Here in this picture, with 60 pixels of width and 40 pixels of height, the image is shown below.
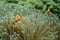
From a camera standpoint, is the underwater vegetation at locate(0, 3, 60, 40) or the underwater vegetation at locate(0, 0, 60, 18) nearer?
the underwater vegetation at locate(0, 3, 60, 40)

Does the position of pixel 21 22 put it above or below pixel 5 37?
above

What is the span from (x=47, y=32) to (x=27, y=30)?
1.08 feet

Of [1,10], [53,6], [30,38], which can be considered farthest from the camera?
[53,6]

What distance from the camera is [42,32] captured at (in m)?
3.20

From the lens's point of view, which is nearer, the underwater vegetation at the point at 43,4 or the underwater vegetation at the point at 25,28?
the underwater vegetation at the point at 25,28

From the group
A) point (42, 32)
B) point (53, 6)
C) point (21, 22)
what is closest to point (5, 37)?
point (21, 22)

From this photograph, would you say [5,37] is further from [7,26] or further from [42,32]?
[42,32]

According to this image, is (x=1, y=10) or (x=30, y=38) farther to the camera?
(x=1, y=10)

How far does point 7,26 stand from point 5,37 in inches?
7.1

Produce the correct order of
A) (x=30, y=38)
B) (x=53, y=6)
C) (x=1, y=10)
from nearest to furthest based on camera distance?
(x=30, y=38), (x=1, y=10), (x=53, y=6)

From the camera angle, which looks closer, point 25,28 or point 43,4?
point 25,28

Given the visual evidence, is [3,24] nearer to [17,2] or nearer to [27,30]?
[27,30]

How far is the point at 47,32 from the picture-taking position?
3.24m

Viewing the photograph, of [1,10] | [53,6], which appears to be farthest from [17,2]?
[1,10]
